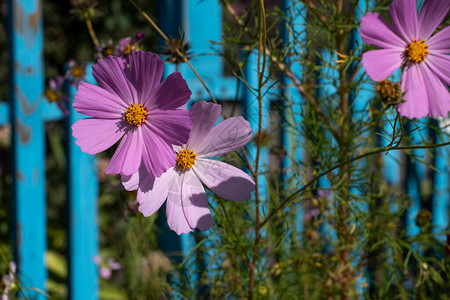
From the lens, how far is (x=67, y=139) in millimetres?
1392

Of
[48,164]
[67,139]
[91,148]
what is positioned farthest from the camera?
[48,164]

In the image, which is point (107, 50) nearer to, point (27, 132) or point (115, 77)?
point (115, 77)

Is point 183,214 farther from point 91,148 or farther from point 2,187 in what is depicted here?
point 2,187

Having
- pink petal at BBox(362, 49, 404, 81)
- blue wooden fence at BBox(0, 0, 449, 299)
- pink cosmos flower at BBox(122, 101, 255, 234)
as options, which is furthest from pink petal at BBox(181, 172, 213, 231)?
blue wooden fence at BBox(0, 0, 449, 299)

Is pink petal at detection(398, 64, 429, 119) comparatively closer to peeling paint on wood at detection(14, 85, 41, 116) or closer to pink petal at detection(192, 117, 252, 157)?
pink petal at detection(192, 117, 252, 157)

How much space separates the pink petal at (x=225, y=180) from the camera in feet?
1.36

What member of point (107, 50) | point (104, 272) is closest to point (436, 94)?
point (107, 50)

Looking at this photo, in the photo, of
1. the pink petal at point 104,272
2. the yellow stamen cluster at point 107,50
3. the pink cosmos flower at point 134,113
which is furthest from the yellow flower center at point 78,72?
the pink petal at point 104,272

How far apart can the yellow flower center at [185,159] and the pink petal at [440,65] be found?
0.80 ft

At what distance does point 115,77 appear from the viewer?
15.5 inches

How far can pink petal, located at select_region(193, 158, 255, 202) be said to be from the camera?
1.36ft

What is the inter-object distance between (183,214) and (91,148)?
97mm

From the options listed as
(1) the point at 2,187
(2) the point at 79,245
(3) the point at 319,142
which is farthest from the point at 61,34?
(3) the point at 319,142

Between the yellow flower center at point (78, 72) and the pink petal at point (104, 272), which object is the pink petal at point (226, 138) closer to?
the yellow flower center at point (78, 72)
